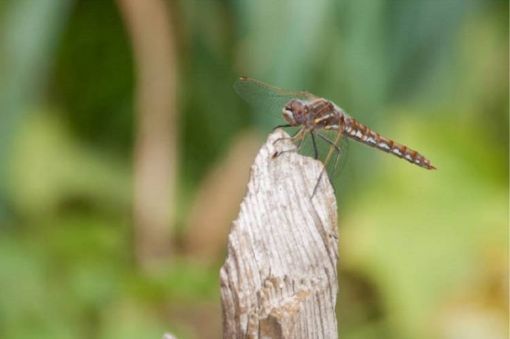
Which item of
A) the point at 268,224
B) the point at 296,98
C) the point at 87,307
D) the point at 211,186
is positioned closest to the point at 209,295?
the point at 87,307

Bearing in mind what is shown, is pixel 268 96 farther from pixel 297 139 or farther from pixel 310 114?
pixel 297 139

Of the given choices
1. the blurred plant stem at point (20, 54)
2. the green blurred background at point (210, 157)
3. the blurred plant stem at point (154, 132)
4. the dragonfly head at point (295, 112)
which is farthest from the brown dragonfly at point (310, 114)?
the blurred plant stem at point (154, 132)

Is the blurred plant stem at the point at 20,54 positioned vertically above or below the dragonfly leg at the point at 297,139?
above

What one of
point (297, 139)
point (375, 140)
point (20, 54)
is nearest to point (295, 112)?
point (297, 139)

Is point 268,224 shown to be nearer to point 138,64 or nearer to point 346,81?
point 346,81

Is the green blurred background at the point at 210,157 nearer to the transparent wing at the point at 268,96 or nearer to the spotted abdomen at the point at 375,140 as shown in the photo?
the spotted abdomen at the point at 375,140

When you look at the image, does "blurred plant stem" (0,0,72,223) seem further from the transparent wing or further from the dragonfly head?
the dragonfly head

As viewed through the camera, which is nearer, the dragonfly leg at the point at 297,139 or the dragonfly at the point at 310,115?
the dragonfly leg at the point at 297,139

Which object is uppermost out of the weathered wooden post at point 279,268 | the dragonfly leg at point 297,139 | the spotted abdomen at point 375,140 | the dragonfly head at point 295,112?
the spotted abdomen at point 375,140
